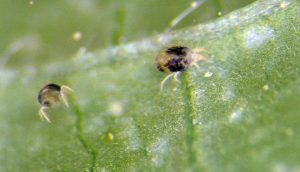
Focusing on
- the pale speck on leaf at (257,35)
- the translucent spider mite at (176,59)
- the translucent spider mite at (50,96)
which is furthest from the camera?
the translucent spider mite at (50,96)

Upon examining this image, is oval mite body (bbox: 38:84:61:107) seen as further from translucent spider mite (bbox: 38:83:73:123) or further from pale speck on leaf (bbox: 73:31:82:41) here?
pale speck on leaf (bbox: 73:31:82:41)

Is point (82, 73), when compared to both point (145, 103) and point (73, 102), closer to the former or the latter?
point (73, 102)

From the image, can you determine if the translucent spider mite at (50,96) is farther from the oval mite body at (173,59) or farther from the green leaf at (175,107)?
the oval mite body at (173,59)

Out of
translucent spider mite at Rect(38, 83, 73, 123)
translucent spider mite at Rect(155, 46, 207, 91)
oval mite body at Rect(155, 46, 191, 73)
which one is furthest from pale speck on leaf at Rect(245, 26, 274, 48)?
translucent spider mite at Rect(38, 83, 73, 123)

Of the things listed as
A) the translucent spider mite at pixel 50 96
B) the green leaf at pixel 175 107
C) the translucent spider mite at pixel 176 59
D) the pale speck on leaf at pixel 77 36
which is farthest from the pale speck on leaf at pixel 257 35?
the translucent spider mite at pixel 50 96

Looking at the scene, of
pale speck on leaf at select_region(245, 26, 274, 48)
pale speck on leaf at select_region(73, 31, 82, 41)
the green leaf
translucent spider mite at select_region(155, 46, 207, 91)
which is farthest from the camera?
pale speck on leaf at select_region(73, 31, 82, 41)
